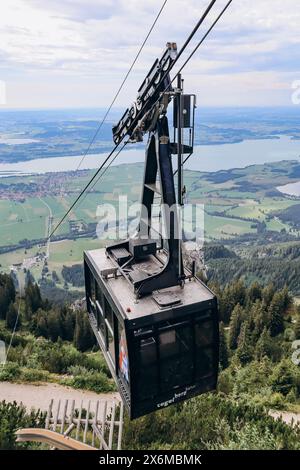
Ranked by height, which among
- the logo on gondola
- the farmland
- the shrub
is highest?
the logo on gondola

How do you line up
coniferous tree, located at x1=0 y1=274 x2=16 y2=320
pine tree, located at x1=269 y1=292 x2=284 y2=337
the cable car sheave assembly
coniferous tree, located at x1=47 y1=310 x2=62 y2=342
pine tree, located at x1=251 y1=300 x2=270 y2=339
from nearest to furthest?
the cable car sheave assembly < pine tree, located at x1=251 y1=300 x2=270 y2=339 < pine tree, located at x1=269 y1=292 x2=284 y2=337 < coniferous tree, located at x1=47 y1=310 x2=62 y2=342 < coniferous tree, located at x1=0 y1=274 x2=16 y2=320

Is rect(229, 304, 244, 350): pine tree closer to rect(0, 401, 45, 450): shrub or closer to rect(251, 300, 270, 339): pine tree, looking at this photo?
rect(251, 300, 270, 339): pine tree

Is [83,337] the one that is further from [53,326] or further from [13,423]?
[13,423]

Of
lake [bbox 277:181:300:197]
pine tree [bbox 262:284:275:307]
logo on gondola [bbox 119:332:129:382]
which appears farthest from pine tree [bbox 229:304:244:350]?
lake [bbox 277:181:300:197]

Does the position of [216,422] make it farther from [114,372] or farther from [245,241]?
[245,241]

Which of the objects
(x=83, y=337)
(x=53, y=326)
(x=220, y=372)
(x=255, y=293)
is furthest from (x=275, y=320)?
(x=53, y=326)

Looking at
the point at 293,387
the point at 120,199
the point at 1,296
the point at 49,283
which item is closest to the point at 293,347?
the point at 293,387
